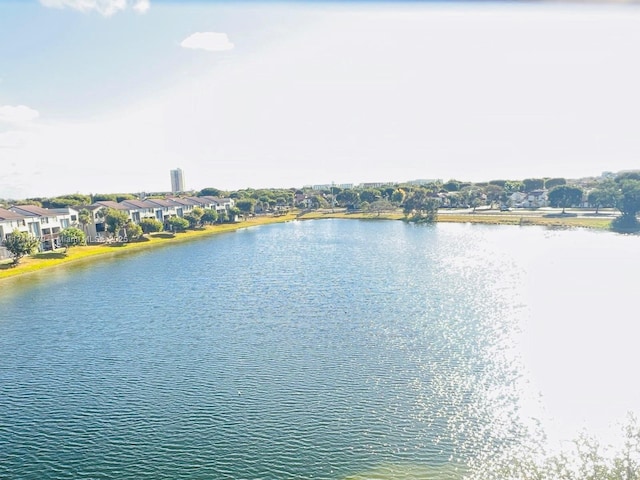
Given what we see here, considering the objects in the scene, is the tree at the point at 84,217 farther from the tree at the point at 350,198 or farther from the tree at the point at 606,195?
the tree at the point at 606,195

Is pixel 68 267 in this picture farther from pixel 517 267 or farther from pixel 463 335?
pixel 517 267

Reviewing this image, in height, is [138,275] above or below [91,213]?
below

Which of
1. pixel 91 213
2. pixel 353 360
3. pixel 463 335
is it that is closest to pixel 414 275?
pixel 463 335

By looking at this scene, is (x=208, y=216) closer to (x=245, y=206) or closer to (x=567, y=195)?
(x=245, y=206)

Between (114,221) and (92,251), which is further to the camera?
(114,221)

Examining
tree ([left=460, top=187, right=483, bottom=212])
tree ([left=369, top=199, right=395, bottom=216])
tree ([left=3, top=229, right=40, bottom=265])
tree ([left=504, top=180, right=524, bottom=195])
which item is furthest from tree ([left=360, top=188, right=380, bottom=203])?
tree ([left=3, top=229, right=40, bottom=265])

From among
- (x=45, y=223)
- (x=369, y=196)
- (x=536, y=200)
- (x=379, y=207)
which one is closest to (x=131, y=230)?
(x=45, y=223)
